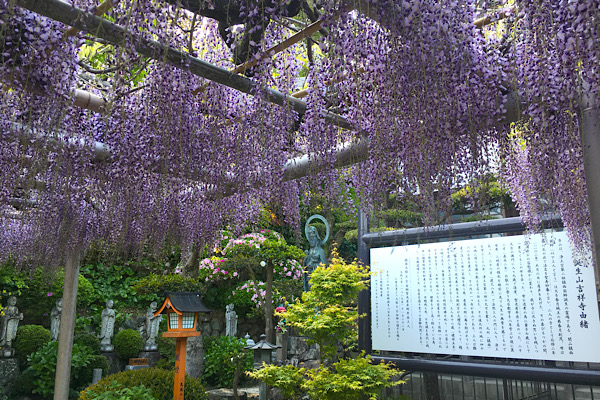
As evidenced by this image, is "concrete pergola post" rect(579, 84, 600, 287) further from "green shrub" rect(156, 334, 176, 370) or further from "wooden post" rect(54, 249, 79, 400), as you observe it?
"green shrub" rect(156, 334, 176, 370)

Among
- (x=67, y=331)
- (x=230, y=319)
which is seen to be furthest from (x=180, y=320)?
(x=230, y=319)

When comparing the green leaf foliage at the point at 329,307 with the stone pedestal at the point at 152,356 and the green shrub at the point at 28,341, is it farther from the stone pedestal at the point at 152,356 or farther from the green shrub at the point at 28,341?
the green shrub at the point at 28,341

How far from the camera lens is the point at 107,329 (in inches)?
254

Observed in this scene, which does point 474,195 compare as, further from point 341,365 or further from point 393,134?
point 341,365

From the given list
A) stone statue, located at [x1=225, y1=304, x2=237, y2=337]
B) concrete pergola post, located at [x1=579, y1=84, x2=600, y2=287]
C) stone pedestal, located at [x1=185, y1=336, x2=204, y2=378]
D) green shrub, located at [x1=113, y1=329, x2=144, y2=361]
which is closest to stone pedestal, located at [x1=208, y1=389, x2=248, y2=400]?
stone pedestal, located at [x1=185, y1=336, x2=204, y2=378]

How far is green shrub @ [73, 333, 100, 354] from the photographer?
6.27m

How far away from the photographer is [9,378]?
5.71 metres

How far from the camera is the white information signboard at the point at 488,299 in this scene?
3.50 meters

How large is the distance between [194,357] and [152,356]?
0.66 metres

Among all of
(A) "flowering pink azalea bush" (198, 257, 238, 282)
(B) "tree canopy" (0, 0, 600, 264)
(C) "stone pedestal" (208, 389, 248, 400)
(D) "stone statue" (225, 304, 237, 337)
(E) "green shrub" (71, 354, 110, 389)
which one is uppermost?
(B) "tree canopy" (0, 0, 600, 264)

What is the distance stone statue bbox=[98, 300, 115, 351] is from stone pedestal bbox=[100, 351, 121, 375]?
0.07m

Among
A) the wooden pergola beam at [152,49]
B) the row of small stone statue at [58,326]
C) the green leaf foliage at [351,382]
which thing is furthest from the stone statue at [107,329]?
the wooden pergola beam at [152,49]

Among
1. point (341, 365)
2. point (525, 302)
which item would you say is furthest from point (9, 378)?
point (525, 302)

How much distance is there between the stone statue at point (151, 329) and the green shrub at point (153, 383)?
95.8 inches
